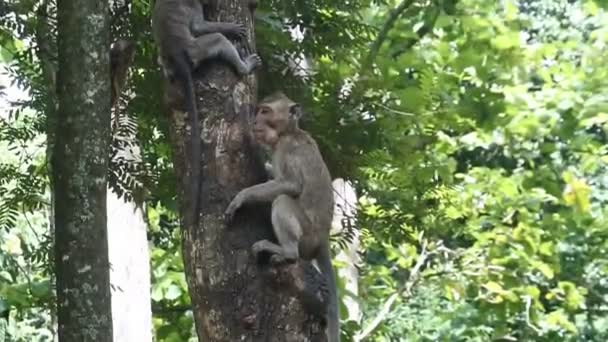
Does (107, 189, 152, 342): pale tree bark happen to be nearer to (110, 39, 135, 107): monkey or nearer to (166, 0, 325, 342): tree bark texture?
(110, 39, 135, 107): monkey

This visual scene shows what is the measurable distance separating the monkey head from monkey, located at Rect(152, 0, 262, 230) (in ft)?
0.84

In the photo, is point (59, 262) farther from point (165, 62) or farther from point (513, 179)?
point (513, 179)

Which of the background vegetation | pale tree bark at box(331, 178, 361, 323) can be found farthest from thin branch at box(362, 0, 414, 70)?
pale tree bark at box(331, 178, 361, 323)

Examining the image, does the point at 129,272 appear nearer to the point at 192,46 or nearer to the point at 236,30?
the point at 192,46

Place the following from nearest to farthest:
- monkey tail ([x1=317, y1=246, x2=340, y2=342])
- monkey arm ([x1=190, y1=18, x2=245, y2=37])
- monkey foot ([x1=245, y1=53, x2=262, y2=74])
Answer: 1. monkey foot ([x1=245, y1=53, x2=262, y2=74])
2. monkey arm ([x1=190, y1=18, x2=245, y2=37])
3. monkey tail ([x1=317, y1=246, x2=340, y2=342])

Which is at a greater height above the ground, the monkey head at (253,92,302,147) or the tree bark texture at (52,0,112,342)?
the monkey head at (253,92,302,147)

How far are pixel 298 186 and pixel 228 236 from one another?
1.27 m

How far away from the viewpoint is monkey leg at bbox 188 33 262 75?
4160 mm

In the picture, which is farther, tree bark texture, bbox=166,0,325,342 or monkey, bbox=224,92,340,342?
monkey, bbox=224,92,340,342

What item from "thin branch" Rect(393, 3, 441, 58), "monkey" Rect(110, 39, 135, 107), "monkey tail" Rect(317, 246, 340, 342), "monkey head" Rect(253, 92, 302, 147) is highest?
"thin branch" Rect(393, 3, 441, 58)

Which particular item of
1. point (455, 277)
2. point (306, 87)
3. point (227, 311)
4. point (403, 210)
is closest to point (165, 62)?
point (306, 87)

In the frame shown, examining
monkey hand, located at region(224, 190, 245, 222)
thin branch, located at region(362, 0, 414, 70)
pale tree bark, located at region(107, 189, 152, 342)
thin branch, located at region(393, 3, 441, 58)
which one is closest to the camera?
monkey hand, located at region(224, 190, 245, 222)

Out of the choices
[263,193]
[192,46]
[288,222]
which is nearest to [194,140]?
[263,193]

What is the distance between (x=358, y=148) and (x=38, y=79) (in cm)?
178
